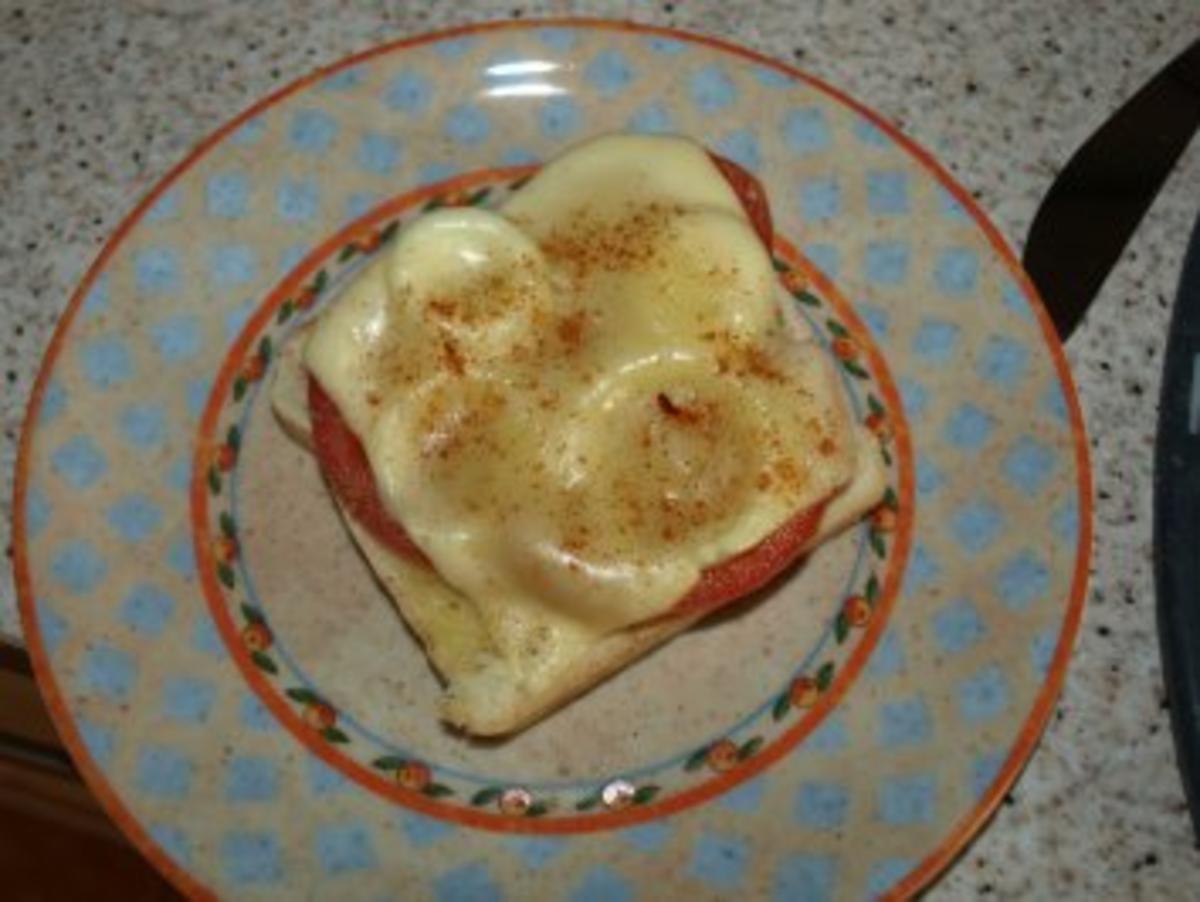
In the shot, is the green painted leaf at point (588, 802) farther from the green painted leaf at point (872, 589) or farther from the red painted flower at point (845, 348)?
the red painted flower at point (845, 348)

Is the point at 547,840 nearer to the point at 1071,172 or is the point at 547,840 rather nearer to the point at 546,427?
the point at 546,427

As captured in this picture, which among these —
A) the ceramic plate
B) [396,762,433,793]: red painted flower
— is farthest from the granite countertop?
[396,762,433,793]: red painted flower

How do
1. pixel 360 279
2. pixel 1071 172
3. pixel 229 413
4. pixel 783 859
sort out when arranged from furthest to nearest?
pixel 1071 172, pixel 229 413, pixel 360 279, pixel 783 859

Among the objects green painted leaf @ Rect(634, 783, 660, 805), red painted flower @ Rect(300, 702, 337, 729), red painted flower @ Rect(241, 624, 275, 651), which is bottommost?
green painted leaf @ Rect(634, 783, 660, 805)

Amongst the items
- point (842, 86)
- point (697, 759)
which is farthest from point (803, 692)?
point (842, 86)

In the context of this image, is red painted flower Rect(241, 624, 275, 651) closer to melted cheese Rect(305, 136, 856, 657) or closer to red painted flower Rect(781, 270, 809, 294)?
melted cheese Rect(305, 136, 856, 657)

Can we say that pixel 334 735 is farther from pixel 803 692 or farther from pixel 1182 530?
pixel 1182 530

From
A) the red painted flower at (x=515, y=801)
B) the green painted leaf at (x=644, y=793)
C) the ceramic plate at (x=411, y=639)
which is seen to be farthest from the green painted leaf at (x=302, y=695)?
the green painted leaf at (x=644, y=793)

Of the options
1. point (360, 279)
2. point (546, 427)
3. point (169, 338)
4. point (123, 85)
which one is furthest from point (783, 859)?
point (123, 85)
